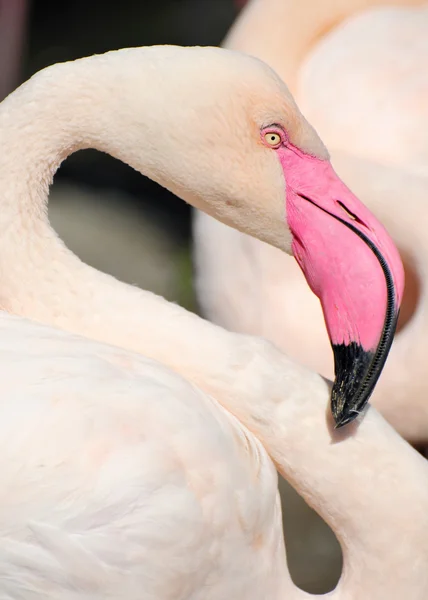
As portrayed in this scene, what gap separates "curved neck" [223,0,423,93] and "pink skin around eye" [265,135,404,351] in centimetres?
140

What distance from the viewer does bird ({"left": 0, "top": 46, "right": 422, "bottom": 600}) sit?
1.76 meters

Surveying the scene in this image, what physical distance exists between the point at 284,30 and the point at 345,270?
1716 mm

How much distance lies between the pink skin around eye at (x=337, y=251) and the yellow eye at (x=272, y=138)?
0.04ft

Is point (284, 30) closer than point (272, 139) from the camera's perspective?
No

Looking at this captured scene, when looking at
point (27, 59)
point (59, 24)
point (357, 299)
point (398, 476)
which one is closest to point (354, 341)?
point (357, 299)

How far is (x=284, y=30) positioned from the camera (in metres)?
3.42

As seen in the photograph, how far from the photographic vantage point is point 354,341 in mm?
1924

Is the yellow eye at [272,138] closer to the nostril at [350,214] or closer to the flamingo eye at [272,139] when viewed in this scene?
the flamingo eye at [272,139]

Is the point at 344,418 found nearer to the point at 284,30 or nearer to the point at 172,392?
the point at 172,392

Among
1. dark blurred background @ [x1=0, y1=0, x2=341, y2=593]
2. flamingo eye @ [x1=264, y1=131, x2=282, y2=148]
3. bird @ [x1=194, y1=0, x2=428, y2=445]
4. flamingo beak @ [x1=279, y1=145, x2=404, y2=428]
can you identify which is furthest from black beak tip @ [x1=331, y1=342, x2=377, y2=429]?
dark blurred background @ [x1=0, y1=0, x2=341, y2=593]

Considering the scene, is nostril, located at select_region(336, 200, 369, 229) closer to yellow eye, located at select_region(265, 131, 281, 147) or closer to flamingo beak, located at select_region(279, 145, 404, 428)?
flamingo beak, located at select_region(279, 145, 404, 428)

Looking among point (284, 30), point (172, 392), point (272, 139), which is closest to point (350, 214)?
point (272, 139)

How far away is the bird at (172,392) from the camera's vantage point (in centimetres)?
176

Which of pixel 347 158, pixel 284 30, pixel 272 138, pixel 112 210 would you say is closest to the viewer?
pixel 272 138
